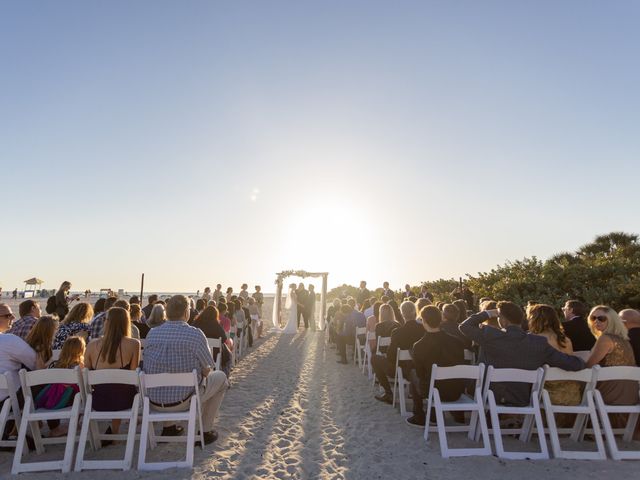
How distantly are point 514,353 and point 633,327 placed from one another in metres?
1.57

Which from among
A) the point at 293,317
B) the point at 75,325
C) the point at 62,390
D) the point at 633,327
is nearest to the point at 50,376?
the point at 62,390

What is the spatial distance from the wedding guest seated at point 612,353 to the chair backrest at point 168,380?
4216mm

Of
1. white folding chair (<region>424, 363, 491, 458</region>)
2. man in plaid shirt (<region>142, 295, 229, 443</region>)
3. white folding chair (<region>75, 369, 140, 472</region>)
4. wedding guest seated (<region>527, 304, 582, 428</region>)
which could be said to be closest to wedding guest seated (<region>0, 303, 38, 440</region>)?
white folding chair (<region>75, 369, 140, 472</region>)

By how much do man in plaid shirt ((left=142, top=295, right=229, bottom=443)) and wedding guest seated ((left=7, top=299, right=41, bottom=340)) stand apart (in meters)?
1.89

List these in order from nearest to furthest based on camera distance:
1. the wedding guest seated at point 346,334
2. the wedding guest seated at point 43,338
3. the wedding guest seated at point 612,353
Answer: the wedding guest seated at point 612,353 → the wedding guest seated at point 43,338 → the wedding guest seated at point 346,334

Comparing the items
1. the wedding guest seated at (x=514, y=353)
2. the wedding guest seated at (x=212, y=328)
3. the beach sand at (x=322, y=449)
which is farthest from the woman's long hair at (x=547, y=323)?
the wedding guest seated at (x=212, y=328)

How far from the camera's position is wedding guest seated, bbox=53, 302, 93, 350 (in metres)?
5.04

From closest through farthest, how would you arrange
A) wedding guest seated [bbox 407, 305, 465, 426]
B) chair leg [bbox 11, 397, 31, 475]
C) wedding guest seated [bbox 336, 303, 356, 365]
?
chair leg [bbox 11, 397, 31, 475]
wedding guest seated [bbox 407, 305, 465, 426]
wedding guest seated [bbox 336, 303, 356, 365]

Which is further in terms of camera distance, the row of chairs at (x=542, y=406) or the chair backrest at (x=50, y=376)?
the row of chairs at (x=542, y=406)

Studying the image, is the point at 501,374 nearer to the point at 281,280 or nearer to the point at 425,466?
the point at 425,466

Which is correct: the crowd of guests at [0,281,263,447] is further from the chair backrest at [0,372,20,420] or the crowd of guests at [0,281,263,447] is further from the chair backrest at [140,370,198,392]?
the chair backrest at [140,370,198,392]

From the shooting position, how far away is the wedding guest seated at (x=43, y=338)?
4.38 meters

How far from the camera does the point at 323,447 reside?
4.42 m

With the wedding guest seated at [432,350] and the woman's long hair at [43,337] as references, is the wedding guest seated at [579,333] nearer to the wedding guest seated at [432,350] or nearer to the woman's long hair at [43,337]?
the wedding guest seated at [432,350]
